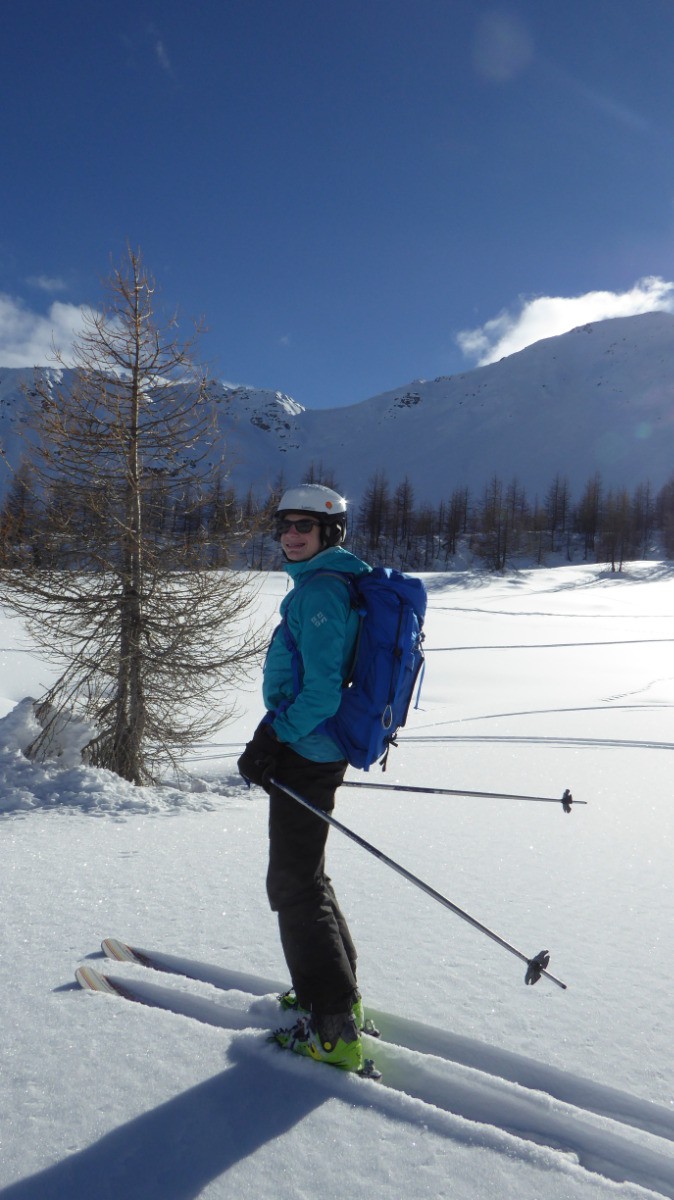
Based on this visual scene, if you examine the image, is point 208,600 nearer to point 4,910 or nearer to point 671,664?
point 4,910

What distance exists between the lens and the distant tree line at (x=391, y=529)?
8000 mm

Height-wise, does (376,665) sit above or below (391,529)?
below

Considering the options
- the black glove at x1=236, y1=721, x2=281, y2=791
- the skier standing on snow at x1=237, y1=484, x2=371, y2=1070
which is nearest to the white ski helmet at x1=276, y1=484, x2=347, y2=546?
the skier standing on snow at x1=237, y1=484, x2=371, y2=1070

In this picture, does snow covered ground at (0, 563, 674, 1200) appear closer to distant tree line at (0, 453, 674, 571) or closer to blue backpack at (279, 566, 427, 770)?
blue backpack at (279, 566, 427, 770)

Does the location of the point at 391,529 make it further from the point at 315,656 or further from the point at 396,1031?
the point at 315,656

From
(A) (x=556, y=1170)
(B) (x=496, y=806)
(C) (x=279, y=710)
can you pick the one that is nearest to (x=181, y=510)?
(B) (x=496, y=806)

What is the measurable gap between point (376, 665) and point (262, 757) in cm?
50

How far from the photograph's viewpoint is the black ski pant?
2346 millimetres

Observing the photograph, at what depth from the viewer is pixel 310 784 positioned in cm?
244

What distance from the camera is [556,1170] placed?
190 centimetres

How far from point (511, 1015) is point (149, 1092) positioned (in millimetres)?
1386

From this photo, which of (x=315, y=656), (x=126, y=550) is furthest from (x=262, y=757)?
(x=126, y=550)

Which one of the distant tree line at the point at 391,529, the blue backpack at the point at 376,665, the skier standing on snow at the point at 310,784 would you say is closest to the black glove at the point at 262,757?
the skier standing on snow at the point at 310,784

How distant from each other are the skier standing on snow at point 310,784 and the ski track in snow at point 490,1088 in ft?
0.46
